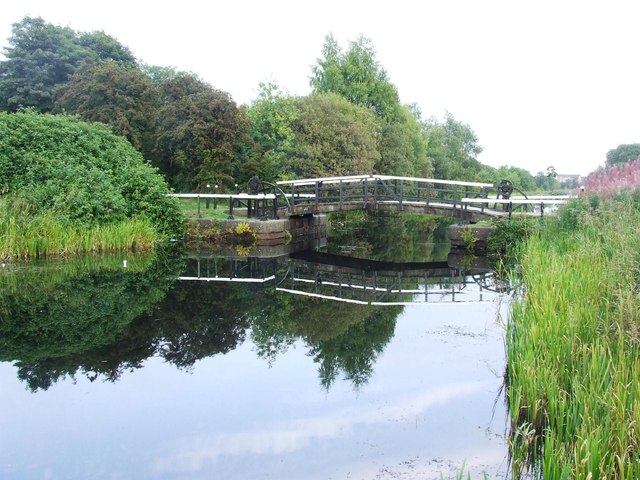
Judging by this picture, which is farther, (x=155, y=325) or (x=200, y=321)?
(x=200, y=321)

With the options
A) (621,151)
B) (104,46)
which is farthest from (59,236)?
(621,151)

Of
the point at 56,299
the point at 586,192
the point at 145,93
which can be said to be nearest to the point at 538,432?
the point at 586,192

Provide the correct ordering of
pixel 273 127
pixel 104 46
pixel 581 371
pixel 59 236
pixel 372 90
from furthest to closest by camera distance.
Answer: pixel 372 90 < pixel 104 46 < pixel 273 127 < pixel 59 236 < pixel 581 371

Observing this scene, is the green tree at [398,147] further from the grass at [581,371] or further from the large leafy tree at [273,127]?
the grass at [581,371]

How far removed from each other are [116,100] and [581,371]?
2673cm

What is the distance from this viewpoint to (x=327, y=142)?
96.7ft

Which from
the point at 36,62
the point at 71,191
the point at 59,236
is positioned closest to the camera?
the point at 59,236

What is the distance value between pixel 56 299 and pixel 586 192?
815cm

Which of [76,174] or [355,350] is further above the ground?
[76,174]

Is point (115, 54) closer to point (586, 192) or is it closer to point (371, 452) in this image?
point (586, 192)

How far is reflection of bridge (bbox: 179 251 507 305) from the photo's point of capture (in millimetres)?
10777

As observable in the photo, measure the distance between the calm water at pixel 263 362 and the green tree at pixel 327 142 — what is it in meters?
16.6

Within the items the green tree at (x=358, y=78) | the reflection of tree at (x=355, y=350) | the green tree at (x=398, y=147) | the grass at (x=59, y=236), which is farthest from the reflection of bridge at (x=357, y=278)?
the green tree at (x=358, y=78)

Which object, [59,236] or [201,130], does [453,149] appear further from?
[59,236]
